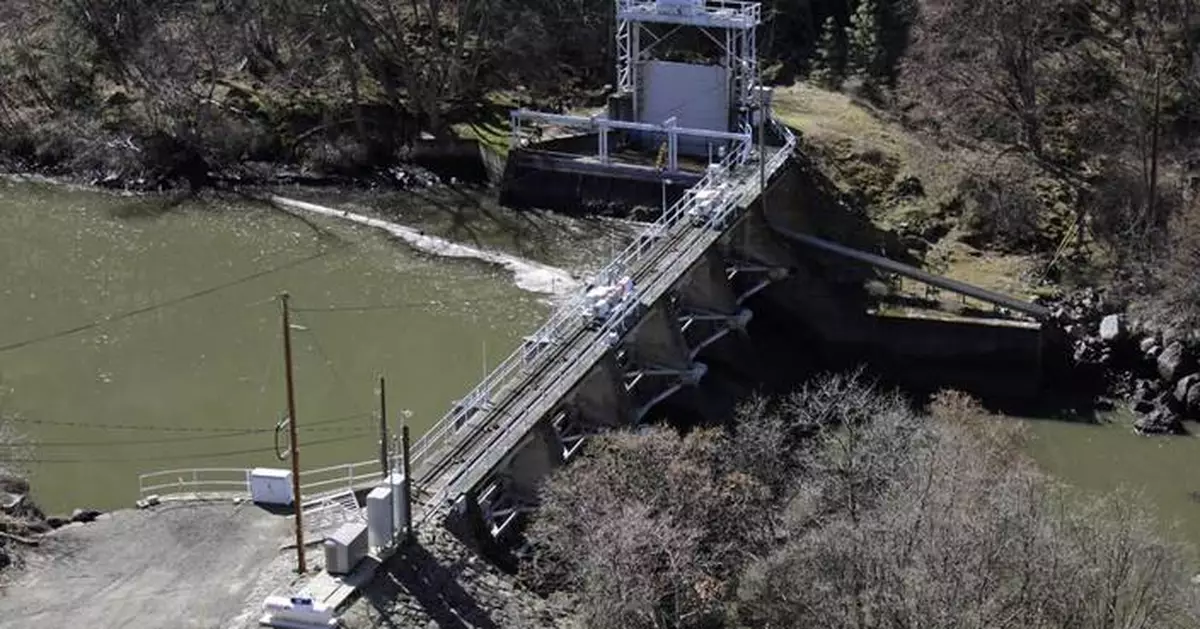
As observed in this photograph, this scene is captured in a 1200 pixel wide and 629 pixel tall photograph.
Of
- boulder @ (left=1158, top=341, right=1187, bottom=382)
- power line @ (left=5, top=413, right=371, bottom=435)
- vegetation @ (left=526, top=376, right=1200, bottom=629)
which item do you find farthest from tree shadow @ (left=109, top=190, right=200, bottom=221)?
boulder @ (left=1158, top=341, right=1187, bottom=382)

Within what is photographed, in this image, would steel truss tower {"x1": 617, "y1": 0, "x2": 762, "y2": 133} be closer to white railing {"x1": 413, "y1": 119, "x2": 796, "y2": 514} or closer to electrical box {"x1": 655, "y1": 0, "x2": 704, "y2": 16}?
electrical box {"x1": 655, "y1": 0, "x2": 704, "y2": 16}

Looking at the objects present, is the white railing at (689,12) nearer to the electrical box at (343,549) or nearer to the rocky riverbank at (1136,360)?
the rocky riverbank at (1136,360)

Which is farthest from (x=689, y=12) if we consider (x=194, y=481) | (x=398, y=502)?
(x=398, y=502)

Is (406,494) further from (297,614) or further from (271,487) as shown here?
(271,487)

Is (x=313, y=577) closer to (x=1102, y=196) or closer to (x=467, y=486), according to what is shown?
(x=467, y=486)

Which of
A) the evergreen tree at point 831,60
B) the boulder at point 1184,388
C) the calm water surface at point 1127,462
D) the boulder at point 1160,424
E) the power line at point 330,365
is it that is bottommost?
the calm water surface at point 1127,462

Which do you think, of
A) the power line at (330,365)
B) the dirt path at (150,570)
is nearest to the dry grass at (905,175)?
the power line at (330,365)

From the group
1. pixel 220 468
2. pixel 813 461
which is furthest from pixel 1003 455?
pixel 220 468
